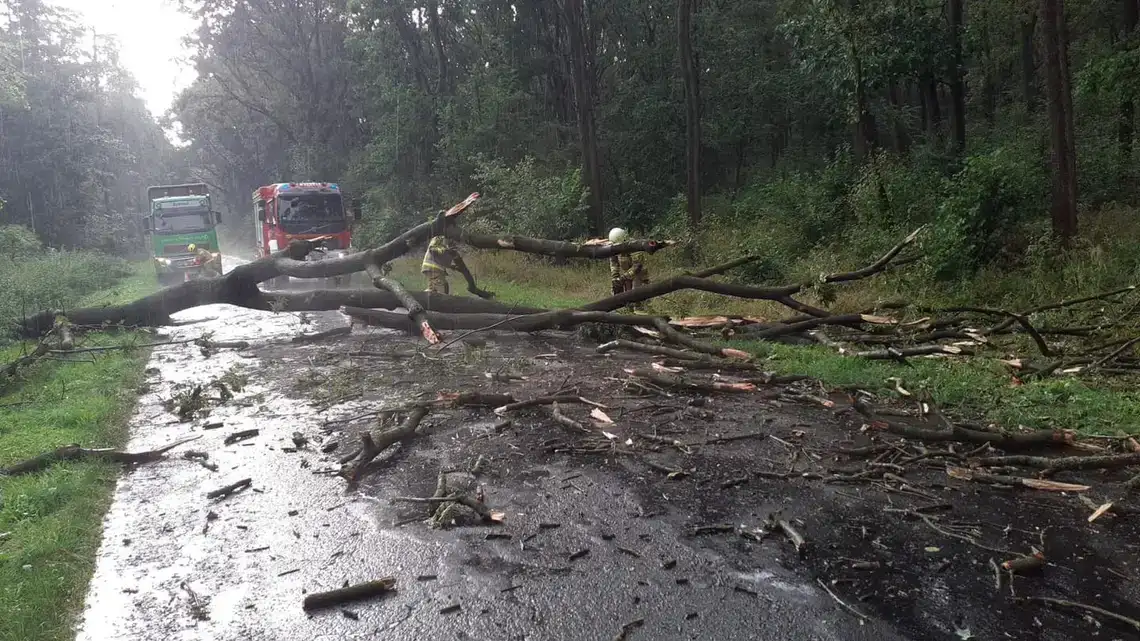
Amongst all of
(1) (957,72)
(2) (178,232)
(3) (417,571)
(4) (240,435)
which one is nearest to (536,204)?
(1) (957,72)

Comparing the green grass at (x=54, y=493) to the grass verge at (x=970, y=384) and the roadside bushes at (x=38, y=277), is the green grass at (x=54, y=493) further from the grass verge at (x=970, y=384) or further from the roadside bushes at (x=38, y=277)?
the grass verge at (x=970, y=384)

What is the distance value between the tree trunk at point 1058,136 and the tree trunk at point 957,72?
6.70m

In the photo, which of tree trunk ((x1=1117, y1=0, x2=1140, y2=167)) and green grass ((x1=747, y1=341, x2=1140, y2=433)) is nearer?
green grass ((x1=747, y1=341, x2=1140, y2=433))

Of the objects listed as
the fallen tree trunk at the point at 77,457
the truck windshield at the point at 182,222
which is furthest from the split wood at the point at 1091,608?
the truck windshield at the point at 182,222

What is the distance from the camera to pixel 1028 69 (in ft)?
77.6

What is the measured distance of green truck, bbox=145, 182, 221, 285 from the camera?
23766 mm

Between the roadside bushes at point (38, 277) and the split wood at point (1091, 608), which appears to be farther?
the roadside bushes at point (38, 277)

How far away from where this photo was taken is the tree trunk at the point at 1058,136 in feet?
38.0

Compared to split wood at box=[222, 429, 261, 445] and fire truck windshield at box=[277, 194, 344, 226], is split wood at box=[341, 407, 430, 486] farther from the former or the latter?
fire truck windshield at box=[277, 194, 344, 226]

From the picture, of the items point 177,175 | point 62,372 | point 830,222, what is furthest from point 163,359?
point 177,175

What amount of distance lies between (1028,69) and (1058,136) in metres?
14.5

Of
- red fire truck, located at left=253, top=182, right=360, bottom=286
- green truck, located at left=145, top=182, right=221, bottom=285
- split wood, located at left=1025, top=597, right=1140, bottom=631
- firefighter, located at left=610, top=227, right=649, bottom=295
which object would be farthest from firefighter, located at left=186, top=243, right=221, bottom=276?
split wood, located at left=1025, top=597, right=1140, bottom=631

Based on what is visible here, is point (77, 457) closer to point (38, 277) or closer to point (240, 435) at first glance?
point (240, 435)

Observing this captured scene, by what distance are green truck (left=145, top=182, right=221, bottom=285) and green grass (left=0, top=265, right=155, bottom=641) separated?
537 inches
